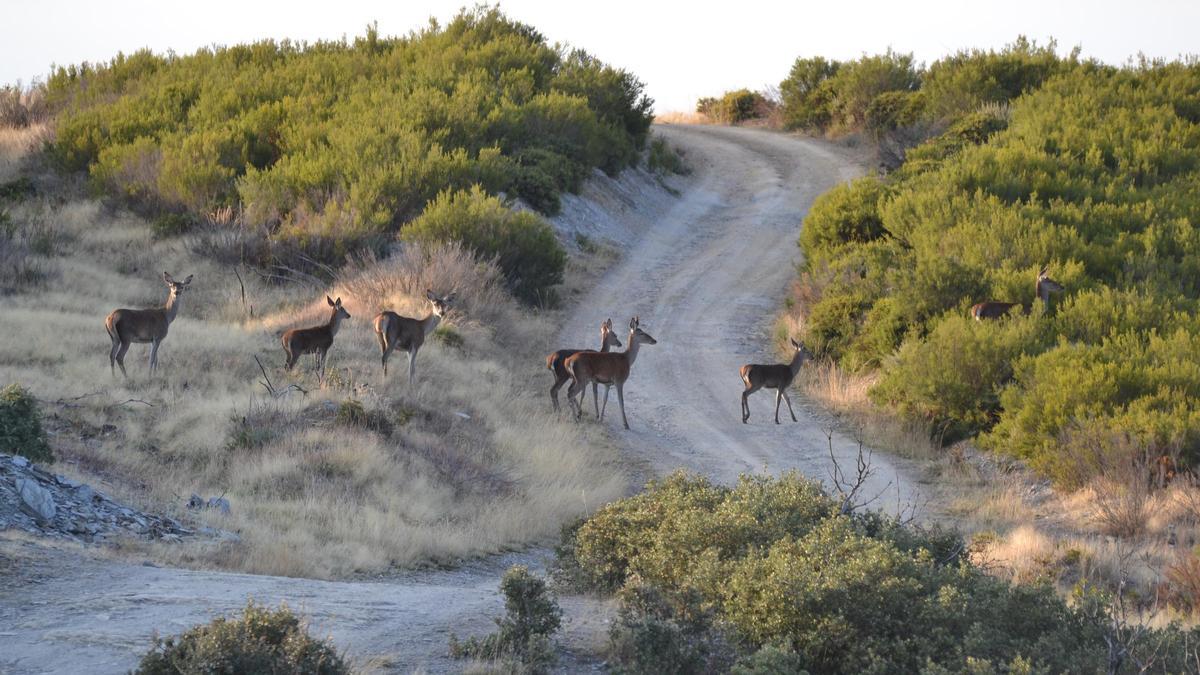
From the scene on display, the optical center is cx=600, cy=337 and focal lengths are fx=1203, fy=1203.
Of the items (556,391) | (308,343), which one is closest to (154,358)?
(308,343)

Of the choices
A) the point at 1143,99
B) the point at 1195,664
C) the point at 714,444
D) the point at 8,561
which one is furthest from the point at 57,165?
the point at 1195,664

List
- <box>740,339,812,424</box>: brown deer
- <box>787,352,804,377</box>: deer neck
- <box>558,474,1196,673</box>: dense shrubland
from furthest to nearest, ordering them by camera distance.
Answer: <box>787,352,804,377</box>: deer neck → <box>740,339,812,424</box>: brown deer → <box>558,474,1196,673</box>: dense shrubland

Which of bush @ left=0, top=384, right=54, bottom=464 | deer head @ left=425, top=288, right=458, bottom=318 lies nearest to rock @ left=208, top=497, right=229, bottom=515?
bush @ left=0, top=384, right=54, bottom=464

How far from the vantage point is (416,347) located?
17.1 meters

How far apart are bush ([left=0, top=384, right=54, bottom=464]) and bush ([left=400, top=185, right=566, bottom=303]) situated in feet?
36.5

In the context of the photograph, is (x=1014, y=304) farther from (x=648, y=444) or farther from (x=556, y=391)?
(x=556, y=391)

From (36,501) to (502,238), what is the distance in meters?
14.4

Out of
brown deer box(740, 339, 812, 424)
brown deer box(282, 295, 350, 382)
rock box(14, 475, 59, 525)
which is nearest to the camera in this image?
rock box(14, 475, 59, 525)

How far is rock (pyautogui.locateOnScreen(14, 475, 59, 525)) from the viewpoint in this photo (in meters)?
9.48

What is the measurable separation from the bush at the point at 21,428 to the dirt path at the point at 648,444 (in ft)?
11.9

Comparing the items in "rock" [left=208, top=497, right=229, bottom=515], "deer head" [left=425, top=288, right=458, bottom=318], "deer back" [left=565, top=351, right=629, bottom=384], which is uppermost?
"deer head" [left=425, top=288, right=458, bottom=318]

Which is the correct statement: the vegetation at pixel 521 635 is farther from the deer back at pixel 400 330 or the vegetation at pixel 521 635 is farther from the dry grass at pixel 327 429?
the deer back at pixel 400 330

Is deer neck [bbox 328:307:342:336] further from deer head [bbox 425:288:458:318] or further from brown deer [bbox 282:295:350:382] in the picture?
deer head [bbox 425:288:458:318]

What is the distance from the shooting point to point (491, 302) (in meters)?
21.3
